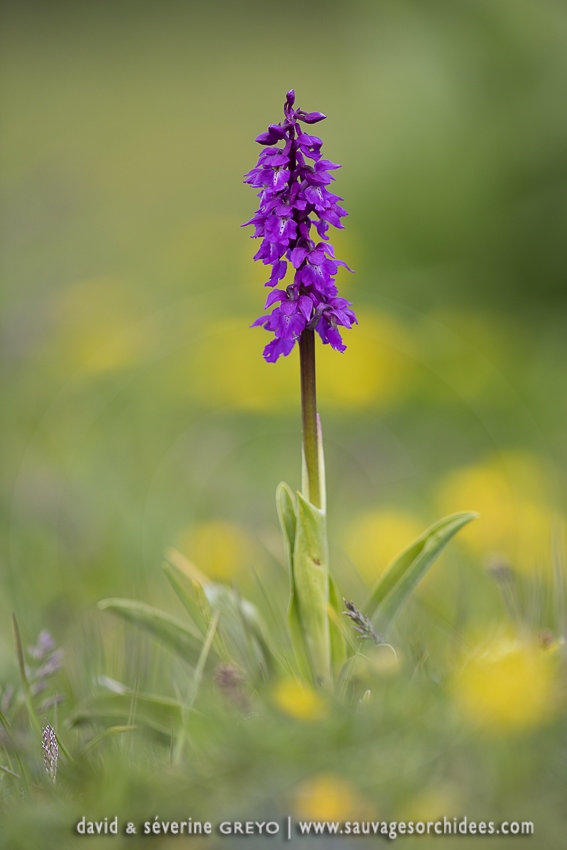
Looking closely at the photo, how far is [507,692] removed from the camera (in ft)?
4.76

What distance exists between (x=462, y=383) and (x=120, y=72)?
458 inches

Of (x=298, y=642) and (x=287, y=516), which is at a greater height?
(x=287, y=516)

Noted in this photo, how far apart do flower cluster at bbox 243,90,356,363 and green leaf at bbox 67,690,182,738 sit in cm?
97

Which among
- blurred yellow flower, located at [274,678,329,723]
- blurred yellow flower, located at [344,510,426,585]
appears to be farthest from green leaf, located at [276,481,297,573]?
blurred yellow flower, located at [344,510,426,585]

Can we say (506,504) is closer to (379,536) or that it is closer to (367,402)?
(379,536)

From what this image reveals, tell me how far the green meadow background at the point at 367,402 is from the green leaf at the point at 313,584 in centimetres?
26

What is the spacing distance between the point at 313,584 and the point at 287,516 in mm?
202

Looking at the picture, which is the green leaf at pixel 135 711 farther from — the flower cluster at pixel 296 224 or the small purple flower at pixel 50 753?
the flower cluster at pixel 296 224

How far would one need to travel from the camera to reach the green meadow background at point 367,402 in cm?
157

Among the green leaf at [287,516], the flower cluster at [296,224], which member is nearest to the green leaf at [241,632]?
the green leaf at [287,516]

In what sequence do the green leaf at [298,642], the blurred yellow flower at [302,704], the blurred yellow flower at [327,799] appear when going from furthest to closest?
the green leaf at [298,642] < the blurred yellow flower at [302,704] < the blurred yellow flower at [327,799]

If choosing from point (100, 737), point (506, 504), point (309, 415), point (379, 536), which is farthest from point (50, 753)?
point (506, 504)

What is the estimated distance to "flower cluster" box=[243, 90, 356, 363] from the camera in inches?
61.6

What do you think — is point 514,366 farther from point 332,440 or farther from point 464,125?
point 464,125
